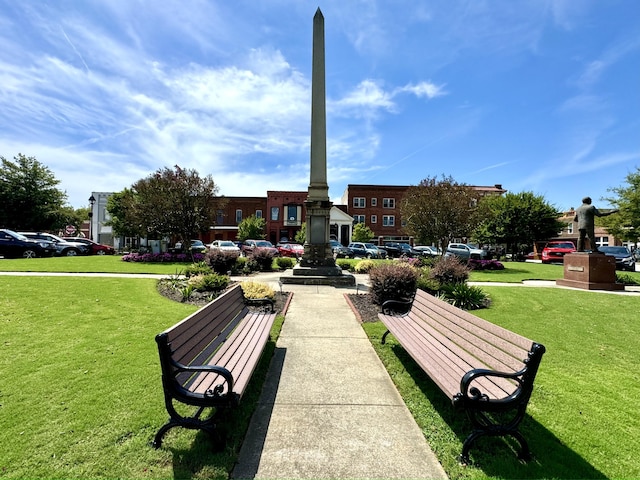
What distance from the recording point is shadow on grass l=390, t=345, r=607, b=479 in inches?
99.6

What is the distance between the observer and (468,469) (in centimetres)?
255

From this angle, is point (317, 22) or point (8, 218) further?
point (8, 218)

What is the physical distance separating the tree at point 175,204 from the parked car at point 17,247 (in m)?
6.35

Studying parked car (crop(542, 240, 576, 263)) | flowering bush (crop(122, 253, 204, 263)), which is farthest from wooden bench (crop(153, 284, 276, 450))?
parked car (crop(542, 240, 576, 263))

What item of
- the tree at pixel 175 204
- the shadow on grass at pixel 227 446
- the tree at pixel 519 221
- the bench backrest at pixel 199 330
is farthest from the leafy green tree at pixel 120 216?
the tree at pixel 519 221

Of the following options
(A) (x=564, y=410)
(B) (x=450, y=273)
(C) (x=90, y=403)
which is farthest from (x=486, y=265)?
(C) (x=90, y=403)

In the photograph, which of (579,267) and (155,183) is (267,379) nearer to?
(579,267)

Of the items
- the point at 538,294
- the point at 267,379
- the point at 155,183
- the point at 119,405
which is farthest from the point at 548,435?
the point at 155,183

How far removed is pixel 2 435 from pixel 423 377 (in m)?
A: 4.42

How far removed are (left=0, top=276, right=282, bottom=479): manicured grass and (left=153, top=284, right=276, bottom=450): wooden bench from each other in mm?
215

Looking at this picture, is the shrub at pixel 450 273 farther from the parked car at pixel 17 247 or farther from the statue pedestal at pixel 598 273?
the parked car at pixel 17 247

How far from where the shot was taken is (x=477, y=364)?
3363 millimetres

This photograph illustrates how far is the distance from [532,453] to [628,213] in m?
31.8

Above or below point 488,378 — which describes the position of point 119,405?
below
